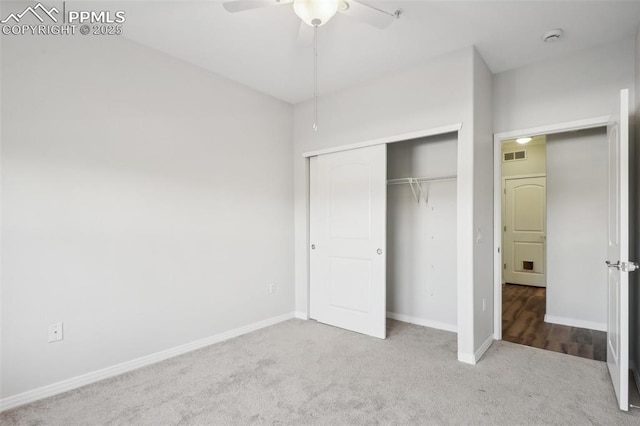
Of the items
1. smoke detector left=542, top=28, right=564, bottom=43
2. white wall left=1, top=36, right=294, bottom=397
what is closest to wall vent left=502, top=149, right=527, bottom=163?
smoke detector left=542, top=28, right=564, bottom=43

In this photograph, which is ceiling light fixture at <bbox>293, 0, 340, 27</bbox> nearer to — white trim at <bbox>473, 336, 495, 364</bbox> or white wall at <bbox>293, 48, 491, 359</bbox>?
white wall at <bbox>293, 48, 491, 359</bbox>

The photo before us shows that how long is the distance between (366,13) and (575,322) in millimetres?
4064

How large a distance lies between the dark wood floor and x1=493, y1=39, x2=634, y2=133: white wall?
2.13 m

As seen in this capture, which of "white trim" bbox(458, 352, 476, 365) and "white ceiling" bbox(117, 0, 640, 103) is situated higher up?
→ "white ceiling" bbox(117, 0, 640, 103)

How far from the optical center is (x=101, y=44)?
8.41 feet

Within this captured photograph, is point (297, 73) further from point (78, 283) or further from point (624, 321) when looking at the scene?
point (624, 321)

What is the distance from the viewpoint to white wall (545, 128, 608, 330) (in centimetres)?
369

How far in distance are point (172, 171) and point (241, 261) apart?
118 cm

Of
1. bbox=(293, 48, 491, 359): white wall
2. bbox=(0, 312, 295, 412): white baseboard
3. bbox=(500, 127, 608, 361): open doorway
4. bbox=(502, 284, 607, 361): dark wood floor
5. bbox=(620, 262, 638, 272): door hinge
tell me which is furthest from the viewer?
bbox=(500, 127, 608, 361): open doorway

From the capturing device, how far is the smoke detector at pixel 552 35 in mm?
2608

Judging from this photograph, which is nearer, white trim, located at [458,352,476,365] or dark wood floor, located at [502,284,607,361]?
white trim, located at [458,352,476,365]

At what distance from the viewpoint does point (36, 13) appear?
7.47 ft

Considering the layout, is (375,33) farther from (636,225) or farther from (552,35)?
(636,225)

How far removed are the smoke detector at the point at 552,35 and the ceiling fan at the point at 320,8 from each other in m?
1.58
